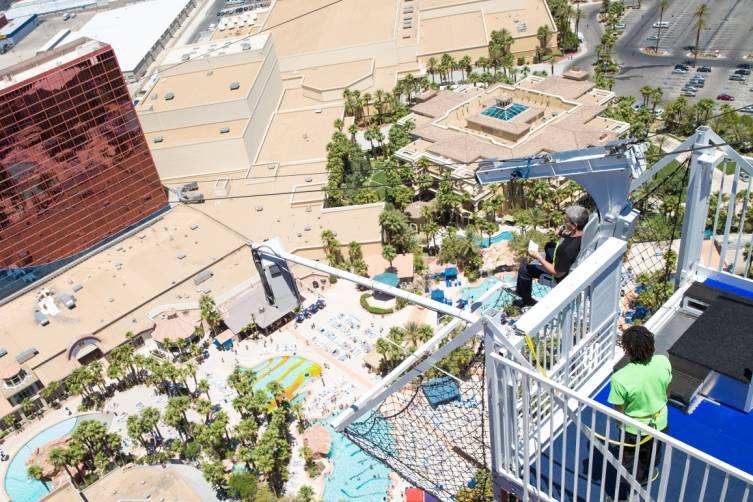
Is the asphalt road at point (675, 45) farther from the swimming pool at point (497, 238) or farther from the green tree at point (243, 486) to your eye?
the green tree at point (243, 486)

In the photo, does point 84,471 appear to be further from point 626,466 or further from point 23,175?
point 626,466

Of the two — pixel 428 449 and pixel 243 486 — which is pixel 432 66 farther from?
pixel 428 449

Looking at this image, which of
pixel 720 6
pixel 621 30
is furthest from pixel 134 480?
pixel 720 6

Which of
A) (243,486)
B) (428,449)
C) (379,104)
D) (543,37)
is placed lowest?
(243,486)

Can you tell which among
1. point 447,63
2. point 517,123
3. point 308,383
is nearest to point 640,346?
point 308,383

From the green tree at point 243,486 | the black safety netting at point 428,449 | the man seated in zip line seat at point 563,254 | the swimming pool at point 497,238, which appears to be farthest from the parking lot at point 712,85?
the black safety netting at point 428,449

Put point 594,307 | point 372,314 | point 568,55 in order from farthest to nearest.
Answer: point 568,55 → point 372,314 → point 594,307
